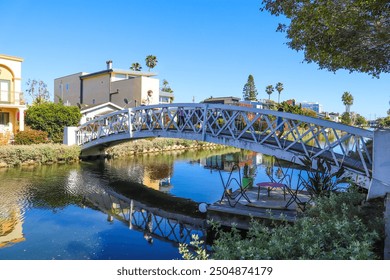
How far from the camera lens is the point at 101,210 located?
37.4 feet

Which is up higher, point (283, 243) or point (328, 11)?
point (328, 11)

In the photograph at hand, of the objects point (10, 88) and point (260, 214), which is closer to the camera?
point (260, 214)

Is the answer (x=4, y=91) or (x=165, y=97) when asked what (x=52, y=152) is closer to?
(x=4, y=91)

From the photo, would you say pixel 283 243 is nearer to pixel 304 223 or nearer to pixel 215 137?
pixel 304 223

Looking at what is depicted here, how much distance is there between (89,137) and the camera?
23.3m

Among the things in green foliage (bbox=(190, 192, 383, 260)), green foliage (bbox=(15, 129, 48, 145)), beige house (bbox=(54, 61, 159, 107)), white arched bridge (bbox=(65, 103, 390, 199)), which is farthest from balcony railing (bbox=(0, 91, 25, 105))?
green foliage (bbox=(190, 192, 383, 260))

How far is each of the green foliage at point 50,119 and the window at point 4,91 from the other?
1.69 meters

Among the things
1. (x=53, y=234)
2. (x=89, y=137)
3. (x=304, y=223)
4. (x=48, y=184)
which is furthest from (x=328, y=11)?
(x=89, y=137)

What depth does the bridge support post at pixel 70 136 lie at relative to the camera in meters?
23.2

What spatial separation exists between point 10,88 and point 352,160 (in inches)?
945

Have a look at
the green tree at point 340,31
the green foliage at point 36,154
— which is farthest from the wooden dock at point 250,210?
the green foliage at point 36,154

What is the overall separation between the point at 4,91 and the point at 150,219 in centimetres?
1982

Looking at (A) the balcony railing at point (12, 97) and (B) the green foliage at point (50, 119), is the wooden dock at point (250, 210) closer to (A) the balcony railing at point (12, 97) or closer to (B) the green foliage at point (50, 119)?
(B) the green foliage at point (50, 119)

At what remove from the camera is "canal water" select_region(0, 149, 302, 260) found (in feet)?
26.5
